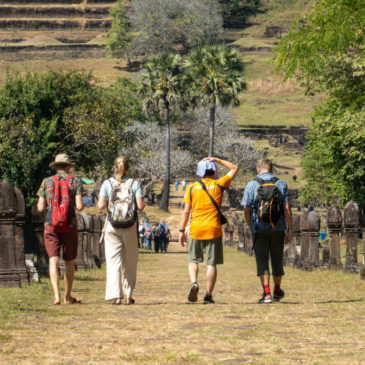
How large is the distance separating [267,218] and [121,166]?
1.76m

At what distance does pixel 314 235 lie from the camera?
16.7 meters

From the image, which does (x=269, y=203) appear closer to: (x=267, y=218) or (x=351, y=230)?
(x=267, y=218)

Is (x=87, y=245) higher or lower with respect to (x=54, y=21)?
lower

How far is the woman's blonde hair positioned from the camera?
9.55 metres

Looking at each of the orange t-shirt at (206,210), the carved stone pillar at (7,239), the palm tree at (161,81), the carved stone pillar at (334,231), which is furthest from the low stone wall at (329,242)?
the palm tree at (161,81)

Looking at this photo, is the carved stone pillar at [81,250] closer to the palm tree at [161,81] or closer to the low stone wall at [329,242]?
the low stone wall at [329,242]

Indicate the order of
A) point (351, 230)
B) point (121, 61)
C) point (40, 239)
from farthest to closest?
1. point (121, 61)
2. point (351, 230)
3. point (40, 239)

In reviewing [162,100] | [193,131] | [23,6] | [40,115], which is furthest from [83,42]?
[40,115]

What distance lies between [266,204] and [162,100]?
5318 centimetres

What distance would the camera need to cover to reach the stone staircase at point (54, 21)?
146000mm

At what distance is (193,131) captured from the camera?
86938 mm

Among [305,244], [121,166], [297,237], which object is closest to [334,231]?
[305,244]

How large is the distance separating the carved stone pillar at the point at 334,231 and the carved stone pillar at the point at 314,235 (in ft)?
2.33

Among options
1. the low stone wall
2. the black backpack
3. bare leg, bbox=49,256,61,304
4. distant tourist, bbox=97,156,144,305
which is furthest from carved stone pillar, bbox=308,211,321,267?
bare leg, bbox=49,256,61,304
